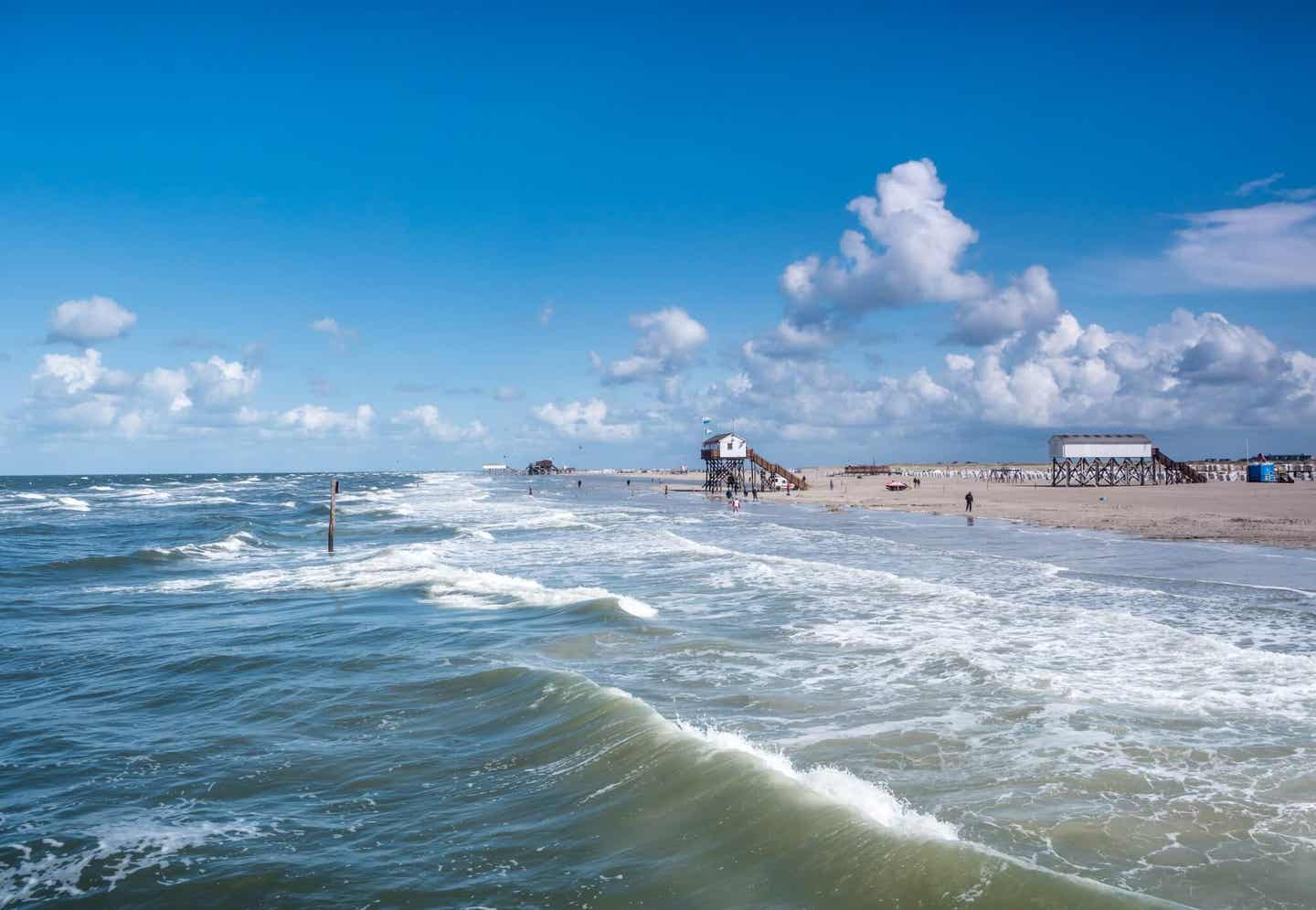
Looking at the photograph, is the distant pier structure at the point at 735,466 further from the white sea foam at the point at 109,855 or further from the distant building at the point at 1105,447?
the white sea foam at the point at 109,855

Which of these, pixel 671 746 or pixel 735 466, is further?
pixel 735 466

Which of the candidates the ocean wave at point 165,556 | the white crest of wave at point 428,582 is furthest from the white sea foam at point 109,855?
the ocean wave at point 165,556

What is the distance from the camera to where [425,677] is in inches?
516

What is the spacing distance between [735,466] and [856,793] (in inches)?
3108

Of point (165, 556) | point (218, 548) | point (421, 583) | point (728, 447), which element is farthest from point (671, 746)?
point (728, 447)

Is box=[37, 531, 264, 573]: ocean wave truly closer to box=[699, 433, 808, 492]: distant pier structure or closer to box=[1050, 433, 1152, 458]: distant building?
box=[699, 433, 808, 492]: distant pier structure

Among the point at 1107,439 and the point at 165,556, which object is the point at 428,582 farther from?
the point at 1107,439

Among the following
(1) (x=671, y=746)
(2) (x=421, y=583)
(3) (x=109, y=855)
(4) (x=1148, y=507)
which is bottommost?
(3) (x=109, y=855)

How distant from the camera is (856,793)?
25.8ft

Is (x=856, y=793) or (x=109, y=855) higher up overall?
(x=856, y=793)

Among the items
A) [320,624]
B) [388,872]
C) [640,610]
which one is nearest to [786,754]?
[388,872]

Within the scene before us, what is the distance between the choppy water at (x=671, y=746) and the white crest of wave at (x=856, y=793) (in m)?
0.05

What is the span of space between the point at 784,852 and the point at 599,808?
190cm

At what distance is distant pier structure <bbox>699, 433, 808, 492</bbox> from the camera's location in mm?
81625
